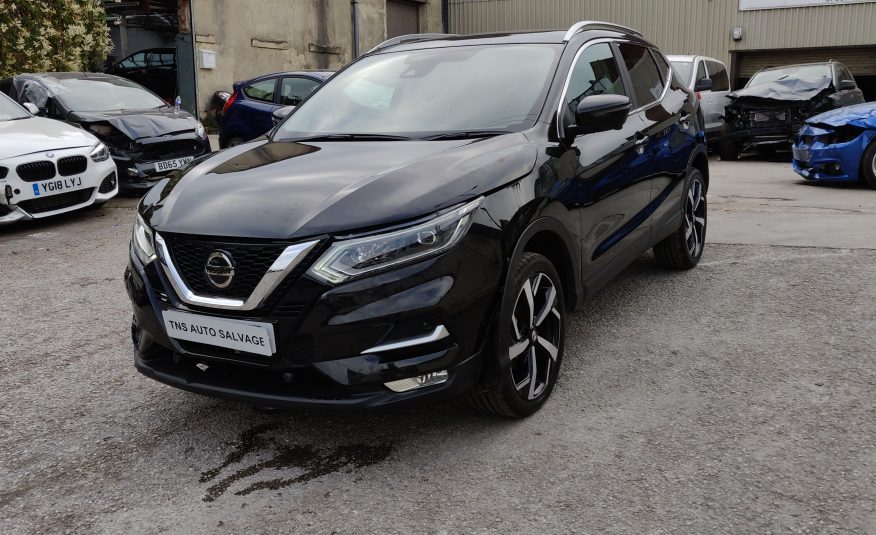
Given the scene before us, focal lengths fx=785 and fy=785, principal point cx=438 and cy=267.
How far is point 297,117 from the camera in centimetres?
425

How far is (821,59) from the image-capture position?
23.0 metres

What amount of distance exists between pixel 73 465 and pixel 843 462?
2.85 metres

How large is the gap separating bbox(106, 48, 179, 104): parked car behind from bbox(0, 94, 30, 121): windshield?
10.1 m

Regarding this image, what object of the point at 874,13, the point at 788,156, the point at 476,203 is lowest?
the point at 788,156

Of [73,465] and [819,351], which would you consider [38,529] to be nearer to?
[73,465]

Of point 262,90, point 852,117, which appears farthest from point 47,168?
point 852,117

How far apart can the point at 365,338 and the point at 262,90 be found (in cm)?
986

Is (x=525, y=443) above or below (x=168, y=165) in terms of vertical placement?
below

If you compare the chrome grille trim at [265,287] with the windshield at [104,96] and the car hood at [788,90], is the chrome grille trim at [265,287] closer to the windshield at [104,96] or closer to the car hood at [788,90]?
the windshield at [104,96]

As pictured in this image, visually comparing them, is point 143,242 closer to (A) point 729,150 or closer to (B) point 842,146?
(B) point 842,146

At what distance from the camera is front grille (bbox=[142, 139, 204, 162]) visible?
914 cm

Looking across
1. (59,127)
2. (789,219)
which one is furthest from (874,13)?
(59,127)

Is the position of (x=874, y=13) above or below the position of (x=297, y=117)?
above

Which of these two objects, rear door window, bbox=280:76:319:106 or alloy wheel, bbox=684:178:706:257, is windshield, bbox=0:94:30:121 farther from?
alloy wheel, bbox=684:178:706:257
